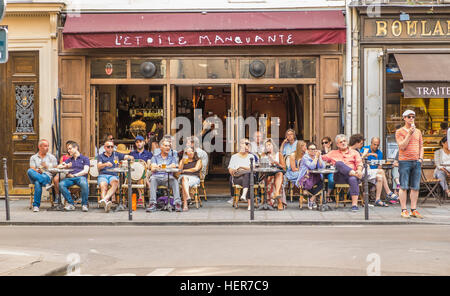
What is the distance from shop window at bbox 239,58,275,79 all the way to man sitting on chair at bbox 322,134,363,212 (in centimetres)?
278

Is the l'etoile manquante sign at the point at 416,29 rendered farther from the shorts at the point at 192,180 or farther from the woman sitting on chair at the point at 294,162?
the shorts at the point at 192,180

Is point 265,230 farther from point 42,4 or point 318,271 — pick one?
point 42,4

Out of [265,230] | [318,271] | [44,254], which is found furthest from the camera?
[265,230]

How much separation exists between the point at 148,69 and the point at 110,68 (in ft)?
2.97

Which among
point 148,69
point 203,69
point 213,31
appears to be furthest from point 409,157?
point 148,69

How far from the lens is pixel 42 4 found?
1603cm

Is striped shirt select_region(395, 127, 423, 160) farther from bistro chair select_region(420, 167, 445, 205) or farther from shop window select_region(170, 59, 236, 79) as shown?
shop window select_region(170, 59, 236, 79)

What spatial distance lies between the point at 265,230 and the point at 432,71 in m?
6.29

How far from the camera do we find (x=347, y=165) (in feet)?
46.7

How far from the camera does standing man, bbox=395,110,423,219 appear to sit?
42.5 feet

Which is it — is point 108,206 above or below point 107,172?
below

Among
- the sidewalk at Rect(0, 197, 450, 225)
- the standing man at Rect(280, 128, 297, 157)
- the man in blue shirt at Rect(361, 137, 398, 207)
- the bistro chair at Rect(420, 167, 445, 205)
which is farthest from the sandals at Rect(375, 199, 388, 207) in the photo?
the standing man at Rect(280, 128, 297, 157)

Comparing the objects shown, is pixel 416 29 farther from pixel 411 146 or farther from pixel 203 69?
pixel 203 69
